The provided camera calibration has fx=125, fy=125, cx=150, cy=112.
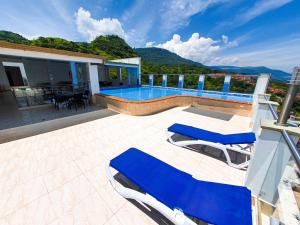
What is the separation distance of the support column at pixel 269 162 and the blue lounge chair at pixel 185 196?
1.37ft

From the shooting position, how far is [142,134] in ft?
13.8

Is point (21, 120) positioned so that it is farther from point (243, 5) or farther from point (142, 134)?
point (243, 5)

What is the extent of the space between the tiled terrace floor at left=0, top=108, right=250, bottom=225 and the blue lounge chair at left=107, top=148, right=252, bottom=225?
1.15 feet

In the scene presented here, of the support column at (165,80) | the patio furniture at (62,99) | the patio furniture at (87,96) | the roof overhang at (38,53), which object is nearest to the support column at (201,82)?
the support column at (165,80)

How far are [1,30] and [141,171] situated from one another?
181 feet

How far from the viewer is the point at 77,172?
254 cm

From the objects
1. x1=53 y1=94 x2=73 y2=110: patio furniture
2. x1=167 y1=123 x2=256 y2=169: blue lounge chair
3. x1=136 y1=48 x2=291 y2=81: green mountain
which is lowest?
x1=167 y1=123 x2=256 y2=169: blue lounge chair

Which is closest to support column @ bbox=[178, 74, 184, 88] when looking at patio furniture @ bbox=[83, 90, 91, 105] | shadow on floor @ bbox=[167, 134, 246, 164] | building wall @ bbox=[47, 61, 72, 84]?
patio furniture @ bbox=[83, 90, 91, 105]

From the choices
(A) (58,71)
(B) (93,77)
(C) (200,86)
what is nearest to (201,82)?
(C) (200,86)

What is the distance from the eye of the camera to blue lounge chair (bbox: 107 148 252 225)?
135 centimetres

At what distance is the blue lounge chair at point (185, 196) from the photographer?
1.35 meters

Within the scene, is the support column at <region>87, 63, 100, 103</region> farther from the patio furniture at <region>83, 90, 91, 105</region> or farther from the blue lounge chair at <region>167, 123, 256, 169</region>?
the blue lounge chair at <region>167, 123, 256, 169</region>

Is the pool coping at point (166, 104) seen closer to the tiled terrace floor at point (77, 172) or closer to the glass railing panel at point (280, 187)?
the tiled terrace floor at point (77, 172)

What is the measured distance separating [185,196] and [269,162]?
4.02 feet
